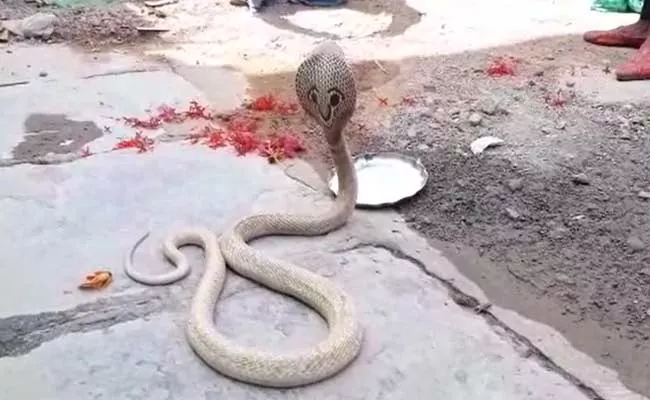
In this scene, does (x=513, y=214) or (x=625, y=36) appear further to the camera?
(x=625, y=36)

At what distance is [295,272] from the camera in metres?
2.81

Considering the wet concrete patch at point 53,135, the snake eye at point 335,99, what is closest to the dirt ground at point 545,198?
the snake eye at point 335,99

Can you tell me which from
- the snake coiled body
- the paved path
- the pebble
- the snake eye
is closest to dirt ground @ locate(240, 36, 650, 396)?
the pebble

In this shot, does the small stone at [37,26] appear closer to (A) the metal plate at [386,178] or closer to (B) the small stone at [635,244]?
(A) the metal plate at [386,178]

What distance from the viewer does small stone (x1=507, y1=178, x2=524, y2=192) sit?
3512 mm

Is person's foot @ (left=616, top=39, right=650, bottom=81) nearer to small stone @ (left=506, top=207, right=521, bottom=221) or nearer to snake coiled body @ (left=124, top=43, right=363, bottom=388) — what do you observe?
small stone @ (left=506, top=207, right=521, bottom=221)

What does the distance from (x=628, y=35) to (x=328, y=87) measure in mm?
2881

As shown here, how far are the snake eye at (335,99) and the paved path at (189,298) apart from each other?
1.59 feet

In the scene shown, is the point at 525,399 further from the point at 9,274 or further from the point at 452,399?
the point at 9,274

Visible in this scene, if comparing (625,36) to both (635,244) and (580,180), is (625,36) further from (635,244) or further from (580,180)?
(635,244)

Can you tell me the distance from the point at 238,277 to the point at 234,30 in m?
3.19

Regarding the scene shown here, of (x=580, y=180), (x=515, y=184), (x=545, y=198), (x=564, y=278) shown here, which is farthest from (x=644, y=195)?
(x=564, y=278)

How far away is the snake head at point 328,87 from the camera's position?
292 centimetres

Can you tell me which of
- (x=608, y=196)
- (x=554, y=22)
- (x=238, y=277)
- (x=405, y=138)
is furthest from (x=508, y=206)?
(x=554, y=22)
